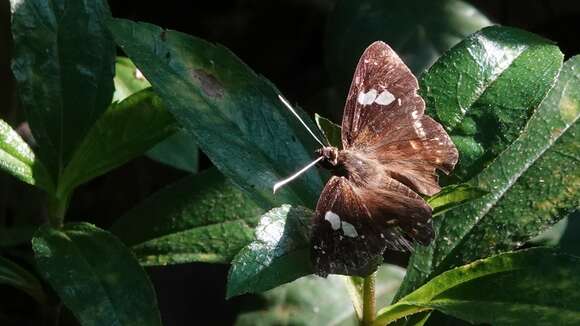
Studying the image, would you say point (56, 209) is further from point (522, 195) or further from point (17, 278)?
point (522, 195)

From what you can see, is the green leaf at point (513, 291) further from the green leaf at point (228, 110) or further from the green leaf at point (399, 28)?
the green leaf at point (399, 28)

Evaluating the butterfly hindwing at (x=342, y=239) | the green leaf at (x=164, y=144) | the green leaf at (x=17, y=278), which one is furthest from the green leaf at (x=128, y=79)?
the butterfly hindwing at (x=342, y=239)

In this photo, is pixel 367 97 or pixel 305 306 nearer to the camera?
pixel 367 97

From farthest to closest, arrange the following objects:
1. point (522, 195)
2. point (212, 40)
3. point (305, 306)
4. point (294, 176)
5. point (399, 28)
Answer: point (212, 40) < point (399, 28) < point (305, 306) < point (522, 195) < point (294, 176)

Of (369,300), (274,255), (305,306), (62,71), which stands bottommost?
(305,306)

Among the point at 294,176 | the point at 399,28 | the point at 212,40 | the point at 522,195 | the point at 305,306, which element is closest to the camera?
the point at 294,176

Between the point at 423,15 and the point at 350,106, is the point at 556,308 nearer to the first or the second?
the point at 350,106

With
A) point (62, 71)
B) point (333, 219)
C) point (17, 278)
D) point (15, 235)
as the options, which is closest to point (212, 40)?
point (15, 235)
